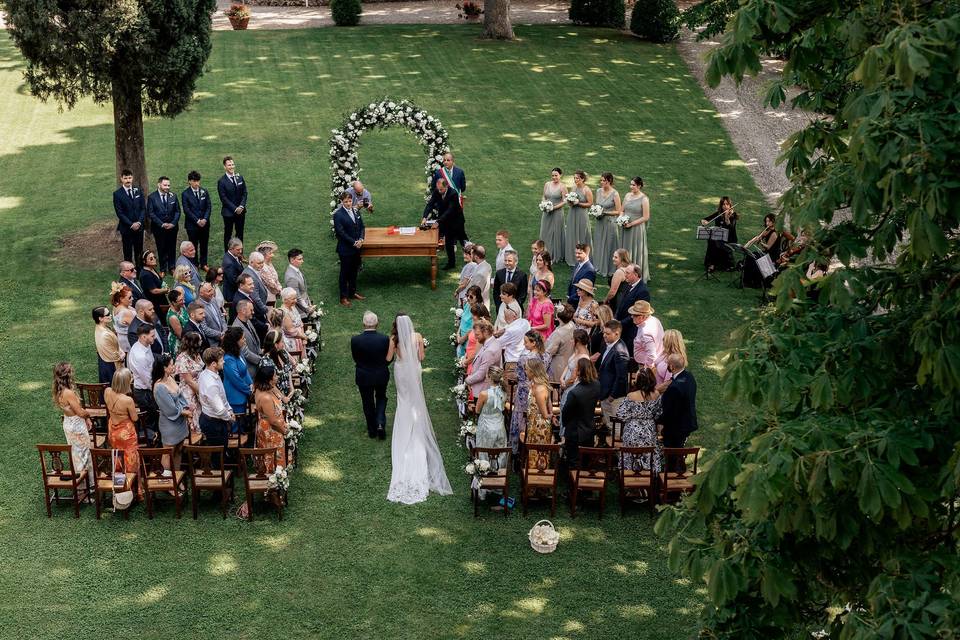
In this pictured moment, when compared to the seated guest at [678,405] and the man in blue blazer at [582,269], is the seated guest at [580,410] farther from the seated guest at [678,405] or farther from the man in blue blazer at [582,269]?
the man in blue blazer at [582,269]

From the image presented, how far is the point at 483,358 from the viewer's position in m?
12.2

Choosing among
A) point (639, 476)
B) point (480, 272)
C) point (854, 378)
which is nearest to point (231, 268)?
point (480, 272)

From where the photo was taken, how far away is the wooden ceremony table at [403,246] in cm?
1650

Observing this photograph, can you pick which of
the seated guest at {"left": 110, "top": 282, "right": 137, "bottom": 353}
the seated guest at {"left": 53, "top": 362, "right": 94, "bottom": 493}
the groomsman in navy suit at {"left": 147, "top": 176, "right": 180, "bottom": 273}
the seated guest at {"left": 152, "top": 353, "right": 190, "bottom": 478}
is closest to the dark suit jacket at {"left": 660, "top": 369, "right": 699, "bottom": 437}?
the seated guest at {"left": 152, "top": 353, "right": 190, "bottom": 478}

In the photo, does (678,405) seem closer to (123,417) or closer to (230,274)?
(123,417)

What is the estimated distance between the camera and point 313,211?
1997 centimetres

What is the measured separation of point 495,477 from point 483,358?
173cm

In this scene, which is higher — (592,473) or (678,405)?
(678,405)

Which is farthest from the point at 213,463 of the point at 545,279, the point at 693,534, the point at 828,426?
the point at 828,426

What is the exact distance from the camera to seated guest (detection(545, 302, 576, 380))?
12.4m

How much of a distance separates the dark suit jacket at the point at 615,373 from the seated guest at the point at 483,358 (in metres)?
1.36

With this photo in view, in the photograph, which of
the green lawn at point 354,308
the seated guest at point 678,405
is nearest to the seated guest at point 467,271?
the green lawn at point 354,308

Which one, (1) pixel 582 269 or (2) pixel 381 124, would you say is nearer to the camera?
(1) pixel 582 269

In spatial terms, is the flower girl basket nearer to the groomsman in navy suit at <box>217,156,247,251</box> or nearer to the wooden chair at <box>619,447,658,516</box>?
the wooden chair at <box>619,447,658,516</box>
